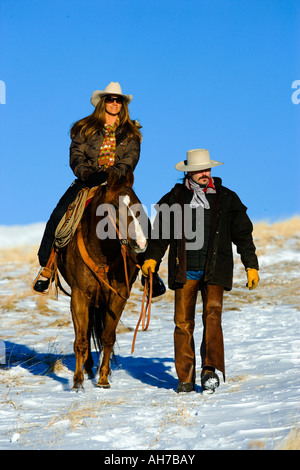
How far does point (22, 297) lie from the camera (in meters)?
14.4

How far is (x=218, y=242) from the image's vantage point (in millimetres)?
6348

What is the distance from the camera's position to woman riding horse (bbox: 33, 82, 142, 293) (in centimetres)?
706

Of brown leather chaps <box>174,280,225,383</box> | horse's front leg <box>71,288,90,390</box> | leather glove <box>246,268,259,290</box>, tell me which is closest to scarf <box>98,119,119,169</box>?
horse's front leg <box>71,288,90,390</box>

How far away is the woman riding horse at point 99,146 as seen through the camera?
23.2 feet

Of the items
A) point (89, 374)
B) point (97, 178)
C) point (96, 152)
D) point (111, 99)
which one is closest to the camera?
point (97, 178)

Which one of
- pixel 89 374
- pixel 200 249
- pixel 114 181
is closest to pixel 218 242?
pixel 200 249

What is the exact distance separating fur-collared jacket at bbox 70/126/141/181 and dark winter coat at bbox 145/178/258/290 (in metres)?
0.76

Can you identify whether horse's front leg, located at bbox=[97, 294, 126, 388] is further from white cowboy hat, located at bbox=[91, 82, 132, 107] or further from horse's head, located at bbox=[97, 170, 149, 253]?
white cowboy hat, located at bbox=[91, 82, 132, 107]

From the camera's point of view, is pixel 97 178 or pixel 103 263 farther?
pixel 103 263

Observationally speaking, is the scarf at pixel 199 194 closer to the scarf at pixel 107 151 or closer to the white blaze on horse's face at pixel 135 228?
the white blaze on horse's face at pixel 135 228

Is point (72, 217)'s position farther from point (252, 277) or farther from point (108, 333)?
point (252, 277)

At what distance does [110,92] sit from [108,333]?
112 inches
